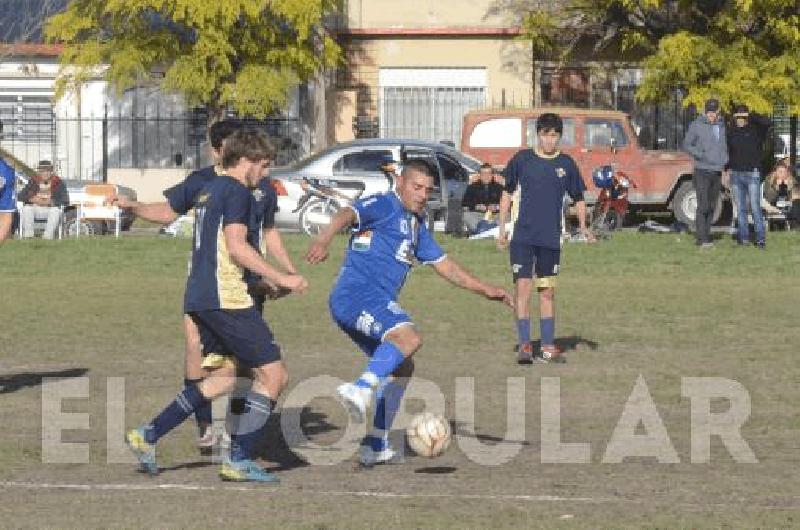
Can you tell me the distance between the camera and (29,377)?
46.3 ft

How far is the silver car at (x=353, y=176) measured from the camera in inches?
1171

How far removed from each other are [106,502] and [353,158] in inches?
867

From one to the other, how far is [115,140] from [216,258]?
36.1 m

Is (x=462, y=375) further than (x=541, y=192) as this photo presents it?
No

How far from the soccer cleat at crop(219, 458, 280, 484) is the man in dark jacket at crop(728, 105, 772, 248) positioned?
16.5 meters

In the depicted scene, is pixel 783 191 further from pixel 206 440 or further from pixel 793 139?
pixel 206 440

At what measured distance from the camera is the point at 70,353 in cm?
1564

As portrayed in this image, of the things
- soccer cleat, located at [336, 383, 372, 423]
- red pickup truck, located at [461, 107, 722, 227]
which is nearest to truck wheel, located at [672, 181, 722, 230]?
red pickup truck, located at [461, 107, 722, 227]

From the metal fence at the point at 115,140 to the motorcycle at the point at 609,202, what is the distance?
48.5ft

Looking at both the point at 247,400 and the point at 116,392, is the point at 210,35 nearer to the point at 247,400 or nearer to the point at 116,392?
the point at 116,392

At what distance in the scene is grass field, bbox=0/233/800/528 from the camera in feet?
30.0

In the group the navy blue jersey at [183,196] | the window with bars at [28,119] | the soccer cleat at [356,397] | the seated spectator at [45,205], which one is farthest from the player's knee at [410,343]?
the window with bars at [28,119]

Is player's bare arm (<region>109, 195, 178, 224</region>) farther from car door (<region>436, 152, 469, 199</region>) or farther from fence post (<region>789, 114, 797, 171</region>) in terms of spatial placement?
fence post (<region>789, 114, 797, 171</region>)

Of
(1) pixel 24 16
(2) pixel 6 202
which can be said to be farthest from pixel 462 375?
(1) pixel 24 16
